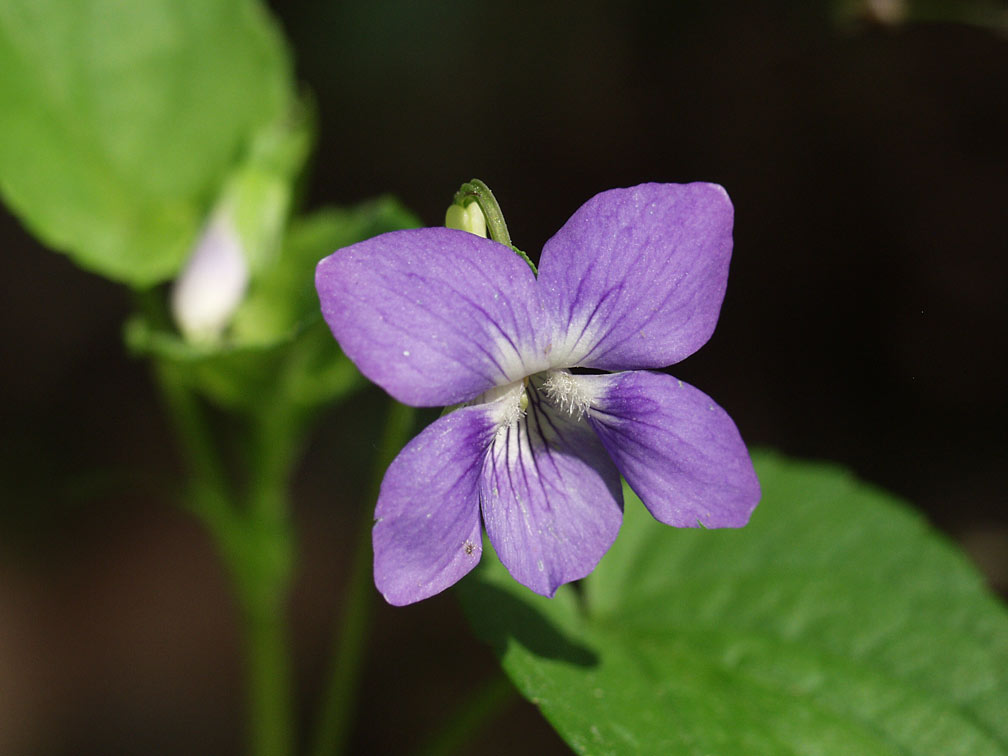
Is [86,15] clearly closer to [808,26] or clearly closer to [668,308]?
[668,308]

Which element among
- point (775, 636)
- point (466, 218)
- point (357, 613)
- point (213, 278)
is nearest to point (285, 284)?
point (213, 278)

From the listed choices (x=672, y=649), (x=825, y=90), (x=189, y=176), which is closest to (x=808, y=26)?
(x=825, y=90)

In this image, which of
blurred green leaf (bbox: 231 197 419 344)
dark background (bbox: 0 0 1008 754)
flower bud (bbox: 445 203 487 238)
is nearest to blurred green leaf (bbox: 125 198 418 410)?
blurred green leaf (bbox: 231 197 419 344)

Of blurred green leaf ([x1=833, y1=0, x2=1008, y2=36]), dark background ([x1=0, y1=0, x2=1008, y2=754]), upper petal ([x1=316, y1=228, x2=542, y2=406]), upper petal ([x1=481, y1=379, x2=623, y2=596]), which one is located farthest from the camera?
dark background ([x1=0, y1=0, x2=1008, y2=754])

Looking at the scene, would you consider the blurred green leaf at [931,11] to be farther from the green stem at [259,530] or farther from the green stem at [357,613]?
the green stem at [259,530]

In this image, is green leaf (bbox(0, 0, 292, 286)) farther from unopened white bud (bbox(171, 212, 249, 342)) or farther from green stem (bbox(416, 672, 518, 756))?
green stem (bbox(416, 672, 518, 756))
